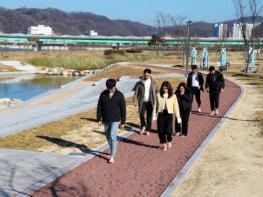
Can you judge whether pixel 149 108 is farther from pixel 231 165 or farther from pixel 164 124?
pixel 231 165

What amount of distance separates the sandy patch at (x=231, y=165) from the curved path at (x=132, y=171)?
348mm

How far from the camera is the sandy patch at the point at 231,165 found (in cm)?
695

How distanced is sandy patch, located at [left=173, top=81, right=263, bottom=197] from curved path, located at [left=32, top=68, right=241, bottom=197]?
35cm

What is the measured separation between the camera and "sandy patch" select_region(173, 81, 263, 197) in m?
6.95

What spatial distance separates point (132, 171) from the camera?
25.8ft

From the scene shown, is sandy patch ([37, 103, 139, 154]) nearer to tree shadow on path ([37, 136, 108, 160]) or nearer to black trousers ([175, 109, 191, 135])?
tree shadow on path ([37, 136, 108, 160])

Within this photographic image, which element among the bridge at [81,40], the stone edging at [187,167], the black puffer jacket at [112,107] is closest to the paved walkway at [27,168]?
the black puffer jacket at [112,107]

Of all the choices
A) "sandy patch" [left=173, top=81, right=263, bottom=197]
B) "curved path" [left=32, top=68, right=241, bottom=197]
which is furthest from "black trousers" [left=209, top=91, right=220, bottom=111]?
"curved path" [left=32, top=68, right=241, bottom=197]

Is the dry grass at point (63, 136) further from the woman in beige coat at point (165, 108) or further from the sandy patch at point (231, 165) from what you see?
the woman in beige coat at point (165, 108)

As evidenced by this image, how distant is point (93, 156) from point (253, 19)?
2707 centimetres

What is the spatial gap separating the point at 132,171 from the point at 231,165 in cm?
176

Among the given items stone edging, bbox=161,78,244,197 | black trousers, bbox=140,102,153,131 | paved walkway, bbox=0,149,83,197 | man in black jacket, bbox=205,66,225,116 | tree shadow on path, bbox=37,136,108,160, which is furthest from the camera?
man in black jacket, bbox=205,66,225,116

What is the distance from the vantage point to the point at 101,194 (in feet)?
21.9

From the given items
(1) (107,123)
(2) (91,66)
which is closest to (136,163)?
(1) (107,123)
